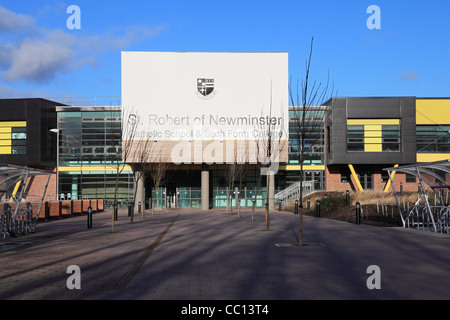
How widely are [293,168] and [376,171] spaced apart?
825 centimetres

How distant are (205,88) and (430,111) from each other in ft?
72.7

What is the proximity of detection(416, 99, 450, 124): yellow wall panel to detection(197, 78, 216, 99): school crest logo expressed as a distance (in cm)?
2021

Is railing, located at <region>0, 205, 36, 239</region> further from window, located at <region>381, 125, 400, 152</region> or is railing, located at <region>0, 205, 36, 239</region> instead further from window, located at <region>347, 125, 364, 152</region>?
window, located at <region>381, 125, 400, 152</region>

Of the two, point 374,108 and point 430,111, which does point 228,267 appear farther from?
point 430,111

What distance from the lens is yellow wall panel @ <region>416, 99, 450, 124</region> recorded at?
4594cm

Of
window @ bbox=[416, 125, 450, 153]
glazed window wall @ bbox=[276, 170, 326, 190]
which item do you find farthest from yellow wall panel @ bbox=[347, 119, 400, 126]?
glazed window wall @ bbox=[276, 170, 326, 190]

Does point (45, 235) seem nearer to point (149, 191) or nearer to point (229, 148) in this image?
point (229, 148)

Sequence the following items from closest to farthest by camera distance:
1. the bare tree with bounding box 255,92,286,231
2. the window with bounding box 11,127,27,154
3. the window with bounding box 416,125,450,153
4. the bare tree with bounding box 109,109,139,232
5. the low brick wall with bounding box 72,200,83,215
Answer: the bare tree with bounding box 255,92,286,231 < the bare tree with bounding box 109,109,139,232 < the low brick wall with bounding box 72,200,83,215 < the window with bounding box 11,127,27,154 < the window with bounding box 416,125,450,153

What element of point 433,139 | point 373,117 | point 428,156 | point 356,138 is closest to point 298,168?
point 356,138

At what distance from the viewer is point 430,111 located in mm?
46000

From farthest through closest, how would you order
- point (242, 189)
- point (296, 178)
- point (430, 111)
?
point (296, 178) < point (242, 189) < point (430, 111)

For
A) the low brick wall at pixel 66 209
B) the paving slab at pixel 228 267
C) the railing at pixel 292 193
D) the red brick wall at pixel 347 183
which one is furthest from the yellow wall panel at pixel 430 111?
the low brick wall at pixel 66 209

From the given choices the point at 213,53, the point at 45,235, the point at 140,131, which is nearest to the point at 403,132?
the point at 213,53

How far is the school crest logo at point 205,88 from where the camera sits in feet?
140
